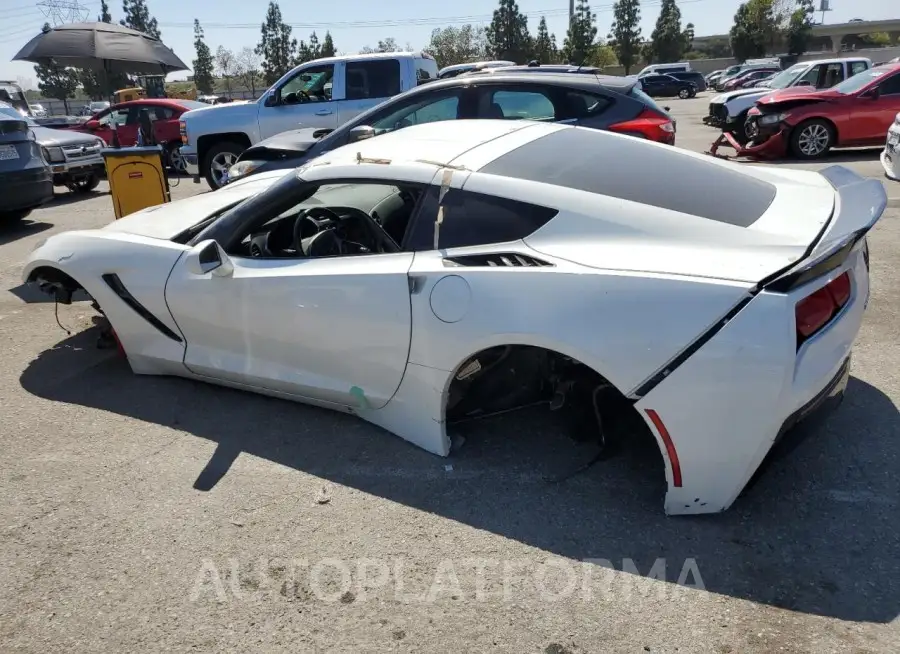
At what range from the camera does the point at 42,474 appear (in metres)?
3.28

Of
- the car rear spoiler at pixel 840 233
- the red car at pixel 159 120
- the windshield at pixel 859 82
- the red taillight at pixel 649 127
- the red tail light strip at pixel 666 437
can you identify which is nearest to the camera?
the car rear spoiler at pixel 840 233

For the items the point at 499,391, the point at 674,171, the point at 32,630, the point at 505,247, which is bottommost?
the point at 32,630

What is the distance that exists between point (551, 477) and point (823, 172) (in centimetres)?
216

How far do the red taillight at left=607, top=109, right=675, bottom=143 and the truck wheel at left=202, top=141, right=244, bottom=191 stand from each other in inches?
255

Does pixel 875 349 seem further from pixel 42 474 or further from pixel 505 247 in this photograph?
pixel 42 474

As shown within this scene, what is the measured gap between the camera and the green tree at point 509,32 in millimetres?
65125

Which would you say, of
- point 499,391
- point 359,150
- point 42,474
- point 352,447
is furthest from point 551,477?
point 42,474

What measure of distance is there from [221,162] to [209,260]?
822 centimetres

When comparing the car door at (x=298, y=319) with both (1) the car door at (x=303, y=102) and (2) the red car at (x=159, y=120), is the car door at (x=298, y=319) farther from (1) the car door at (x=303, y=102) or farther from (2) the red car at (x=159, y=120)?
(2) the red car at (x=159, y=120)

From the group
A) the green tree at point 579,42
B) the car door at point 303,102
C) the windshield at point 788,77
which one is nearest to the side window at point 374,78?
the car door at point 303,102

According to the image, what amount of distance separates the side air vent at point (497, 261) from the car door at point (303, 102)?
25.3ft

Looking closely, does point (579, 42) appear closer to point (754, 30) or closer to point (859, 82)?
point (754, 30)

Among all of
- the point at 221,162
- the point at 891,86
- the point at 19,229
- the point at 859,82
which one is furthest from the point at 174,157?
the point at 891,86

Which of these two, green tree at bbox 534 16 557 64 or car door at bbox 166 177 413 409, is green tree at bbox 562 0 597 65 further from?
car door at bbox 166 177 413 409
